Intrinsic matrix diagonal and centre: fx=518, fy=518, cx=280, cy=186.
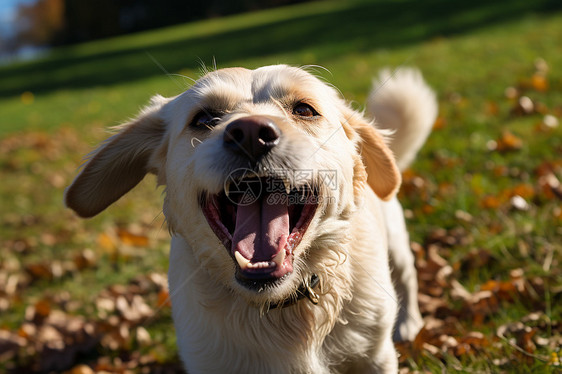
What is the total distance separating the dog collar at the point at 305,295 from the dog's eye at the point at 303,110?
76 centimetres

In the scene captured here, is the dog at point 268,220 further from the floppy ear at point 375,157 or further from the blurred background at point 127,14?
the blurred background at point 127,14

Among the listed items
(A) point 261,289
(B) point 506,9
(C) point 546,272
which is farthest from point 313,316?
(B) point 506,9

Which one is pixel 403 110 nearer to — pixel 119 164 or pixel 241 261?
pixel 119 164

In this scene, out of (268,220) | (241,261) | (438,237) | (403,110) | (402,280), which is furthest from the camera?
(438,237)

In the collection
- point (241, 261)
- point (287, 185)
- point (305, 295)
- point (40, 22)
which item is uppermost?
point (287, 185)

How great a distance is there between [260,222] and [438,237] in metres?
2.27

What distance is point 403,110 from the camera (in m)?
3.71

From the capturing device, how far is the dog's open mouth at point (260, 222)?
2.08m

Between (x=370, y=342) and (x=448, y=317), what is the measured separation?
1.06 metres

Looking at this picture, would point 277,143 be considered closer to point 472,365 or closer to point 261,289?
point 261,289

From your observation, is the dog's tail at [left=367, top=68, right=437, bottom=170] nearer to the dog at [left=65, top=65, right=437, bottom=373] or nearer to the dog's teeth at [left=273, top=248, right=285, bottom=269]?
the dog at [left=65, top=65, right=437, bottom=373]

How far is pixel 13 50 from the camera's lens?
5894 centimetres

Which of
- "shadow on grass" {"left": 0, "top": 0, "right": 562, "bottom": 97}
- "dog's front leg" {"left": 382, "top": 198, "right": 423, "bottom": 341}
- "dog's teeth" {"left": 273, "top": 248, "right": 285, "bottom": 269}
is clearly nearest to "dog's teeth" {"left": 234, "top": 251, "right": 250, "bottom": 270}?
"dog's teeth" {"left": 273, "top": 248, "right": 285, "bottom": 269}

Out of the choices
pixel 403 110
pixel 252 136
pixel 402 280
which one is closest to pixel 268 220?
pixel 252 136
